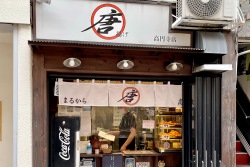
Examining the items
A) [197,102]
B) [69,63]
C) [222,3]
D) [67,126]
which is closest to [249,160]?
[197,102]

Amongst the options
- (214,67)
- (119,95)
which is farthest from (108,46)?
(214,67)

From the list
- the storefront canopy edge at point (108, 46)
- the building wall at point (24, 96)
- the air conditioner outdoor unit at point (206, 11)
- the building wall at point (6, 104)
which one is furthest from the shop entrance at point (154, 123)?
the air conditioner outdoor unit at point (206, 11)

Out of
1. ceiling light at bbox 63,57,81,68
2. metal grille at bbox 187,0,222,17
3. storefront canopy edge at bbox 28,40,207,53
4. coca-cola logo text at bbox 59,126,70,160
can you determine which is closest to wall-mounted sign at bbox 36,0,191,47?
storefront canopy edge at bbox 28,40,207,53

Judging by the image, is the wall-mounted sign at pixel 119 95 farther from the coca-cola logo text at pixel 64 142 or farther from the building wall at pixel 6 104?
the building wall at pixel 6 104

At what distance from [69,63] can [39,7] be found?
4.11ft

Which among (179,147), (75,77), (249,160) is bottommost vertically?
(249,160)

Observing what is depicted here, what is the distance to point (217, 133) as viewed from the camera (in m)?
6.06

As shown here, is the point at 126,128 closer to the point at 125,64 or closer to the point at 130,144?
the point at 130,144

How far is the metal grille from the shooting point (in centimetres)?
532

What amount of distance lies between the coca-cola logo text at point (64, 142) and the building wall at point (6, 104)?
1572 millimetres

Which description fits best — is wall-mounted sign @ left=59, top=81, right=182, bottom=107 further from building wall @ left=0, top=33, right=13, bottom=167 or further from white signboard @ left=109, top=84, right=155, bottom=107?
building wall @ left=0, top=33, right=13, bottom=167

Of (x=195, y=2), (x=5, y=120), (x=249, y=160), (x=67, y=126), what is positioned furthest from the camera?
(x=249, y=160)

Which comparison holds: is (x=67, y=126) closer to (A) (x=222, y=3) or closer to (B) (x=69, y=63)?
(B) (x=69, y=63)

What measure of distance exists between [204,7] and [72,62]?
2.84 metres
